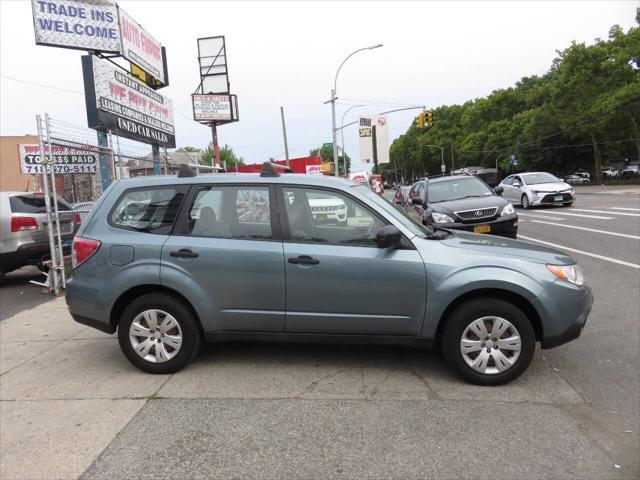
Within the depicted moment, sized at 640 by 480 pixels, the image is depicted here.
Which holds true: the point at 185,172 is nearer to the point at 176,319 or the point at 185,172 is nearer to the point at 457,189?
the point at 176,319

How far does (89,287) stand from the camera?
4359mm

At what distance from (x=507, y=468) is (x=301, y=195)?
2.51m

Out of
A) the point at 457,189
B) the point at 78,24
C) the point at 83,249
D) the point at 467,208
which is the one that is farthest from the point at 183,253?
the point at 78,24

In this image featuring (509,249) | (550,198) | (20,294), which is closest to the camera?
(509,249)

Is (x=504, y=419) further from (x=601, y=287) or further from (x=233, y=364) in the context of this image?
(x=601, y=287)

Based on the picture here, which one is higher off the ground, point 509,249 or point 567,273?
point 509,249

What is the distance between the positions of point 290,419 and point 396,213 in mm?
1901

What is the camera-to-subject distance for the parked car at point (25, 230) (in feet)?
26.6

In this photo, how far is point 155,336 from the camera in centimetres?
431

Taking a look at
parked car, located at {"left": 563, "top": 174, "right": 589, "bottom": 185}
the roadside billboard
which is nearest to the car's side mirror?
the roadside billboard

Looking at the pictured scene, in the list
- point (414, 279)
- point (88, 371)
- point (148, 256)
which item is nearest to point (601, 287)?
point (414, 279)

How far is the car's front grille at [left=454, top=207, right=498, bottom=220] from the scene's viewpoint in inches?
385

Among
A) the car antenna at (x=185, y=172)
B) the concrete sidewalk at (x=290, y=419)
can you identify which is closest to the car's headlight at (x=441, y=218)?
the concrete sidewalk at (x=290, y=419)

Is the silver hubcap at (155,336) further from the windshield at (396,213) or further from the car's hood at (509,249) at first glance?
the car's hood at (509,249)
